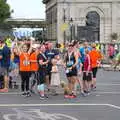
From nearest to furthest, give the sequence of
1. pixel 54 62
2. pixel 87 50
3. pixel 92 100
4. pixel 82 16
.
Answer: pixel 92 100 < pixel 54 62 < pixel 87 50 < pixel 82 16

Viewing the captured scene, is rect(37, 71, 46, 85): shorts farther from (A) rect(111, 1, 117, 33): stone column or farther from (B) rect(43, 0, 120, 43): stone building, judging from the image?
(A) rect(111, 1, 117, 33): stone column

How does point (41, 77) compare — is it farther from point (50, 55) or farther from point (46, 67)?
point (50, 55)

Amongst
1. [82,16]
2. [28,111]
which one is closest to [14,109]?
[28,111]

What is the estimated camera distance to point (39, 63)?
2083cm

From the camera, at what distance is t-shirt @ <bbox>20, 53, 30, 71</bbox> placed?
2122 cm

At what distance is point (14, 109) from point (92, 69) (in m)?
7.14

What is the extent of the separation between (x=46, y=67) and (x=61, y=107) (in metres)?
3.68

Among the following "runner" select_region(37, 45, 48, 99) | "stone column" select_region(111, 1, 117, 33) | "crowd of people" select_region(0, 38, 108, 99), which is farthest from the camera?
"stone column" select_region(111, 1, 117, 33)

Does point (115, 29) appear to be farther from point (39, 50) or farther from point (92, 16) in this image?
point (39, 50)

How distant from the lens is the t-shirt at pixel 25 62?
2122 cm

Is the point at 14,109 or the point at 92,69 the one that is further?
the point at 92,69

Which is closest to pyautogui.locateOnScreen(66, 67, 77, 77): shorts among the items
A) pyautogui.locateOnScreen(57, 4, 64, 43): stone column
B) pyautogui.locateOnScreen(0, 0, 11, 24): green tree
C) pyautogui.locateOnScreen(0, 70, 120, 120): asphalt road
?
pyautogui.locateOnScreen(0, 70, 120, 120): asphalt road

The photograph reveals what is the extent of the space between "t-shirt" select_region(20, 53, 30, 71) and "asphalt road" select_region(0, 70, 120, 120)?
3.01 feet

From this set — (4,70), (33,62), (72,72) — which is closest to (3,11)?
(4,70)
